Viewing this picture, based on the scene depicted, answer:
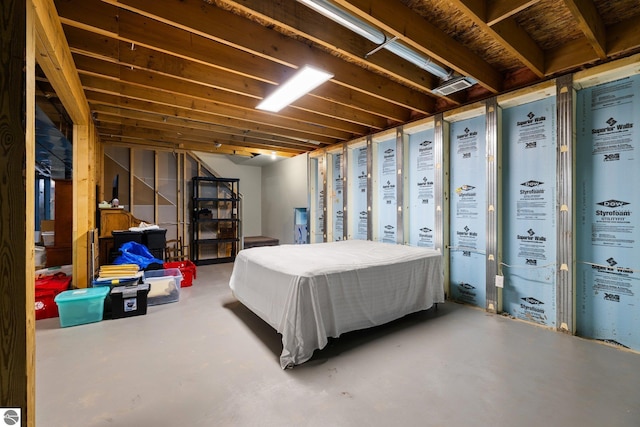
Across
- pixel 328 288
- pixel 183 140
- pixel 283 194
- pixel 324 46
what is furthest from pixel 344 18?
pixel 283 194

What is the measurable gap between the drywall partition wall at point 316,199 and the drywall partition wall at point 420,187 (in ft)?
7.05

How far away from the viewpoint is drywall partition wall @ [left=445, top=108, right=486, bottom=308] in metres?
3.43

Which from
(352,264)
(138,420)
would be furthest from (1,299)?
(352,264)

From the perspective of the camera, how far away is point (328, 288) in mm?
2350

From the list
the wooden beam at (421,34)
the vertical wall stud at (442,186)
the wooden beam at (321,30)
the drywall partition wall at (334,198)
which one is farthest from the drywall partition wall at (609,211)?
the drywall partition wall at (334,198)

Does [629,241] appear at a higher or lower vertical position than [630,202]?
lower

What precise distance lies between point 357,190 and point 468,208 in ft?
6.72

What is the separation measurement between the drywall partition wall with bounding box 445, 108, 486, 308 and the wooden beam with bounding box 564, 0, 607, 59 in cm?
113

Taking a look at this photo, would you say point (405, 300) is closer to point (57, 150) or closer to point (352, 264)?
point (352, 264)

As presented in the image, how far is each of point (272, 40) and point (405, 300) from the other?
111 inches

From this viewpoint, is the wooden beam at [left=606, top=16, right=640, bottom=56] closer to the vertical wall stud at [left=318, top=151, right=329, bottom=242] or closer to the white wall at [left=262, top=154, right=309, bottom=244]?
the vertical wall stud at [left=318, top=151, right=329, bottom=242]

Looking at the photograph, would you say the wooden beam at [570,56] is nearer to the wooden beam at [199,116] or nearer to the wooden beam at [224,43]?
the wooden beam at [224,43]

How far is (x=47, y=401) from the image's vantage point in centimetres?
170

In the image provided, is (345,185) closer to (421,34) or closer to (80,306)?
(421,34)
